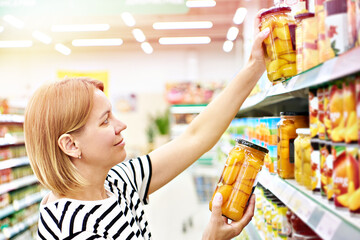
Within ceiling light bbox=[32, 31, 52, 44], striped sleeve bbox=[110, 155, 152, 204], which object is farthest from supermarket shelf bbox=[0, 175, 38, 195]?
ceiling light bbox=[32, 31, 52, 44]

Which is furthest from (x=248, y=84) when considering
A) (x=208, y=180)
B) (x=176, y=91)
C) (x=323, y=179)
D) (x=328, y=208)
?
(x=176, y=91)

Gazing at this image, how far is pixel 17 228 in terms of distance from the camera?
5496 millimetres

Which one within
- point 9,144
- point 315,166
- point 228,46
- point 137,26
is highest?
point 137,26

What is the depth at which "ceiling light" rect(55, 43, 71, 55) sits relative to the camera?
1259cm

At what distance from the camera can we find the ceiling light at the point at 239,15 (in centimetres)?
897

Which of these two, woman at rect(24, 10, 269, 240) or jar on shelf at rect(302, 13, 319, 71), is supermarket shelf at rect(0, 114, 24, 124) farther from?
jar on shelf at rect(302, 13, 319, 71)

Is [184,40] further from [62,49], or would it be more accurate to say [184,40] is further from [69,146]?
[69,146]

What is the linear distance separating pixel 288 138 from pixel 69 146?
77 cm

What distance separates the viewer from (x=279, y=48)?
1.27 metres

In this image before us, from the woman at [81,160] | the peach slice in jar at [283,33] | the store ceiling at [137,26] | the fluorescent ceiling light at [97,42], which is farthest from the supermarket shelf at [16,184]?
the fluorescent ceiling light at [97,42]

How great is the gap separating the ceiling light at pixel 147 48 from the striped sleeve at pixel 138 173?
437 inches

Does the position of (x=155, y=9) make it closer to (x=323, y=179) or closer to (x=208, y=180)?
(x=323, y=179)

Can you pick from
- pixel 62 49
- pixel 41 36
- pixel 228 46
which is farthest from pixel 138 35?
pixel 228 46

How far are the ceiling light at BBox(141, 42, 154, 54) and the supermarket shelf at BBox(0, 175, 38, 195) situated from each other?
7.23 metres
